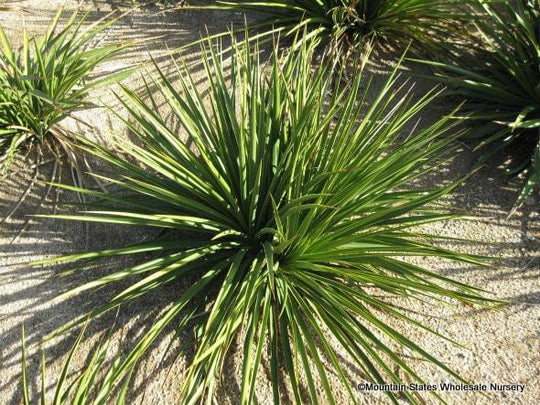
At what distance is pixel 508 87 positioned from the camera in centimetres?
275

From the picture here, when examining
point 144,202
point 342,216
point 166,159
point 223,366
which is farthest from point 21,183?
point 342,216

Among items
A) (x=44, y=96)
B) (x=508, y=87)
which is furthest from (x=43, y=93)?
(x=508, y=87)

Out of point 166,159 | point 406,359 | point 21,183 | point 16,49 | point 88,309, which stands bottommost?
point 406,359

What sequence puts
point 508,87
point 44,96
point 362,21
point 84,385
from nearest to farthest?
point 84,385 → point 44,96 → point 508,87 → point 362,21

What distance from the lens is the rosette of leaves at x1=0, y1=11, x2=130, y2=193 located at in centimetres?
255

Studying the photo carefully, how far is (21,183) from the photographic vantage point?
2.59 m

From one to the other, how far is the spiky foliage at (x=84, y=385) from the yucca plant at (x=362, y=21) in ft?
6.68

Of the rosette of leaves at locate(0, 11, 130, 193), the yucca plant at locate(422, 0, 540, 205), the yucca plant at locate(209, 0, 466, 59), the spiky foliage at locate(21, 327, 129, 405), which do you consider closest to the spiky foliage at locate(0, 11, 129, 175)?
the rosette of leaves at locate(0, 11, 130, 193)

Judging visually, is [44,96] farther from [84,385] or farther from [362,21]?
[362,21]

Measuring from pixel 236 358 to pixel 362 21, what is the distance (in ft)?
6.71

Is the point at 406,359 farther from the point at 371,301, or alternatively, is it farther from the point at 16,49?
the point at 16,49

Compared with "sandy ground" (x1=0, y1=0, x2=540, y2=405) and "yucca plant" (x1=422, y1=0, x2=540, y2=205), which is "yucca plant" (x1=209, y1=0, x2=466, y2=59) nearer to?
"yucca plant" (x1=422, y1=0, x2=540, y2=205)

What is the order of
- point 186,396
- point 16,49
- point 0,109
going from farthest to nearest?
point 16,49
point 0,109
point 186,396

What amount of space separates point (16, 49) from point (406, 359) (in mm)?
2804
